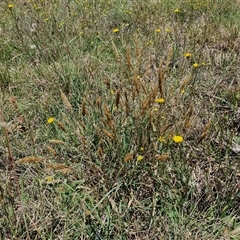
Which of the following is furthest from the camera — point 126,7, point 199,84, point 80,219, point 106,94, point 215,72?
point 126,7

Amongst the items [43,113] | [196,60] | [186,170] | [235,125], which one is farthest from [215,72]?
[43,113]

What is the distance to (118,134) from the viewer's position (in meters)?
1.71

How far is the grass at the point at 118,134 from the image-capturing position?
4.66 feet

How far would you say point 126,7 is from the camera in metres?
3.43

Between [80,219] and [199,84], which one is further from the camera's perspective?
[199,84]

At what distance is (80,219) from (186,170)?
551 mm

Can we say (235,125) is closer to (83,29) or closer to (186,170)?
(186,170)

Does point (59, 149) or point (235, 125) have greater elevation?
point (59, 149)

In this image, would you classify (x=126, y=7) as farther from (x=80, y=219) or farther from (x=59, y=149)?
(x=80, y=219)

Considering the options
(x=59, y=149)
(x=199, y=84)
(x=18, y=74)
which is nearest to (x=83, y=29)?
(x=18, y=74)

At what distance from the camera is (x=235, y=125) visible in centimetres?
194

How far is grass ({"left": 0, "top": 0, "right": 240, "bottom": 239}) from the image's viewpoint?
1.42 metres

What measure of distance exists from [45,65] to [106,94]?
26.5 inches

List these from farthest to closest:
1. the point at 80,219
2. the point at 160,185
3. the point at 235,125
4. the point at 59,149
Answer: the point at 235,125 < the point at 59,149 < the point at 160,185 < the point at 80,219
